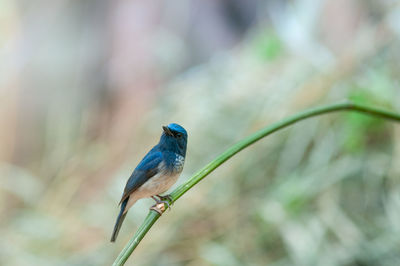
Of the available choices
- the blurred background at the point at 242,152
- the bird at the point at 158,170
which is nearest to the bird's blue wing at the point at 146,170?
the bird at the point at 158,170

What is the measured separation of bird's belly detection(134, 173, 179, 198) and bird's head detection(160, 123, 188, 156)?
0.11ft

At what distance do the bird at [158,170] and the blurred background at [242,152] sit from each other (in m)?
1.32

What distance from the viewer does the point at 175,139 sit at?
546 millimetres

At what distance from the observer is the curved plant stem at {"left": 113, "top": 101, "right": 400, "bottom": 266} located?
44 centimetres

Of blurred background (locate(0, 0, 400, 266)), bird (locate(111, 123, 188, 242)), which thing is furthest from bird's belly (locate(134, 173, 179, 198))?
blurred background (locate(0, 0, 400, 266))

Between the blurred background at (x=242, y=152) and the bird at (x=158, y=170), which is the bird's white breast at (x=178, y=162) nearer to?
the bird at (x=158, y=170)

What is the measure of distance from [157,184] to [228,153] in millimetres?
90

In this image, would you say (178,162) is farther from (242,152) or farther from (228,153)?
(242,152)

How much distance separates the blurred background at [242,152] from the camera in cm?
189

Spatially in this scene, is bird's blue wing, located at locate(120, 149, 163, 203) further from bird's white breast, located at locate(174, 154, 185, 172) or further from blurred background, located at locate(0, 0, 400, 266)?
blurred background, located at locate(0, 0, 400, 266)

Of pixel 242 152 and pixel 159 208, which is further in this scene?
pixel 242 152

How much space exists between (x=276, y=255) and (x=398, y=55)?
100 cm

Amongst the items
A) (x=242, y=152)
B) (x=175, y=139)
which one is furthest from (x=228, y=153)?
(x=242, y=152)

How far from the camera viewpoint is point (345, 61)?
2219mm
